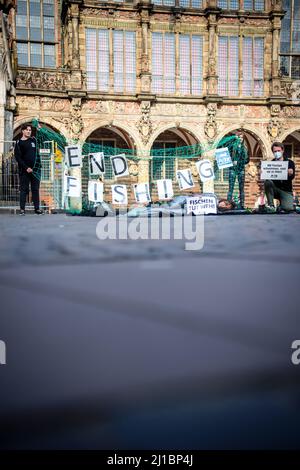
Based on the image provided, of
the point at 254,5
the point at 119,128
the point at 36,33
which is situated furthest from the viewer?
the point at 36,33

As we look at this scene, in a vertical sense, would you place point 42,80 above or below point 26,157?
above

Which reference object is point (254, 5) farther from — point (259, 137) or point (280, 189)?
point (280, 189)

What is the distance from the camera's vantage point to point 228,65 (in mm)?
21375

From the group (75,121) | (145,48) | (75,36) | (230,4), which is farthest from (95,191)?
(230,4)

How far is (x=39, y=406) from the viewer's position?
2.00 feet

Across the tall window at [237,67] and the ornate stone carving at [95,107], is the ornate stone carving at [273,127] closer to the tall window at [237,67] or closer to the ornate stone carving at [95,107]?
the tall window at [237,67]

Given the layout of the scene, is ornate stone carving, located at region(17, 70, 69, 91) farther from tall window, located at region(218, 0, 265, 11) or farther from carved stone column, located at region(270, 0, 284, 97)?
carved stone column, located at region(270, 0, 284, 97)

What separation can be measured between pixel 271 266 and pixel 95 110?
62.4ft

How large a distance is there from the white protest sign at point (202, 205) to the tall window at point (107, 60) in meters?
11.6

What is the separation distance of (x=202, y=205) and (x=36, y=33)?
17.1 meters

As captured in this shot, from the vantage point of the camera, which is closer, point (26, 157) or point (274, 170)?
point (26, 157)

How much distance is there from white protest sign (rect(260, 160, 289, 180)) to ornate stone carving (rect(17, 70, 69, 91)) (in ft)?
40.0
